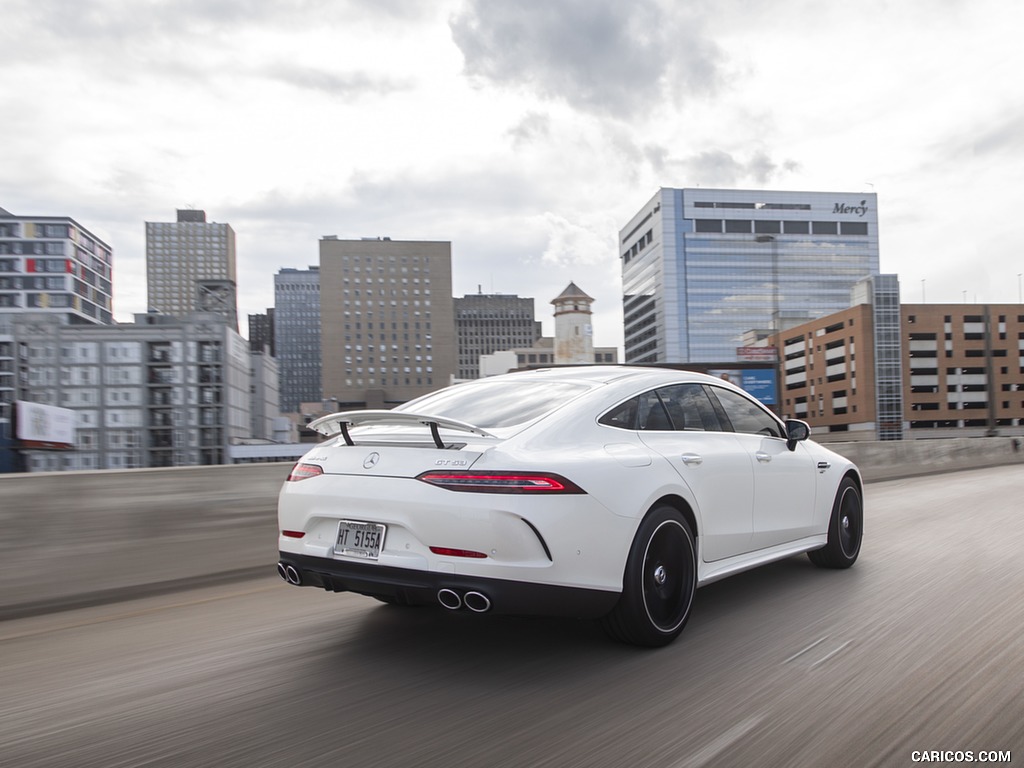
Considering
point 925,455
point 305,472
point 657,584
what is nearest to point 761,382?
point 925,455

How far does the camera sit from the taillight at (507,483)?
360cm

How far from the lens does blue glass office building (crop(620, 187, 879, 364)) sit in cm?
15262

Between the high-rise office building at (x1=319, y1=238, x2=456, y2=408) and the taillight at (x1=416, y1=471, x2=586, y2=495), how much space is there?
165 meters

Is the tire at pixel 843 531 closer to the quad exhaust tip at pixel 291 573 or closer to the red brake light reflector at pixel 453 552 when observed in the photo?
the red brake light reflector at pixel 453 552

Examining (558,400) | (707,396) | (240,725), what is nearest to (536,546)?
(558,400)

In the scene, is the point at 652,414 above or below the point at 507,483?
above

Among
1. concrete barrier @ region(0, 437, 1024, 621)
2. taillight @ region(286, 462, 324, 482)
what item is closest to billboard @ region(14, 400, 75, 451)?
concrete barrier @ region(0, 437, 1024, 621)

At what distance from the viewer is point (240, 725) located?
126 inches

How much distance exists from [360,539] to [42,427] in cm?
10441

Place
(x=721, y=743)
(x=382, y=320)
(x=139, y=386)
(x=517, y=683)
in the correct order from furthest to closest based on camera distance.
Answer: (x=382, y=320) < (x=139, y=386) < (x=517, y=683) < (x=721, y=743)

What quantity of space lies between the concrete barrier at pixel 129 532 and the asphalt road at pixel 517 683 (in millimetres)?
273

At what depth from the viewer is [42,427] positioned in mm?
93625

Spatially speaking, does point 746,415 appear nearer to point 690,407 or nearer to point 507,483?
point 690,407

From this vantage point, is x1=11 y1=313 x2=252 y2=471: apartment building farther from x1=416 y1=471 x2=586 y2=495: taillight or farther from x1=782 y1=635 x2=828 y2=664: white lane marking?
x1=782 y1=635 x2=828 y2=664: white lane marking
